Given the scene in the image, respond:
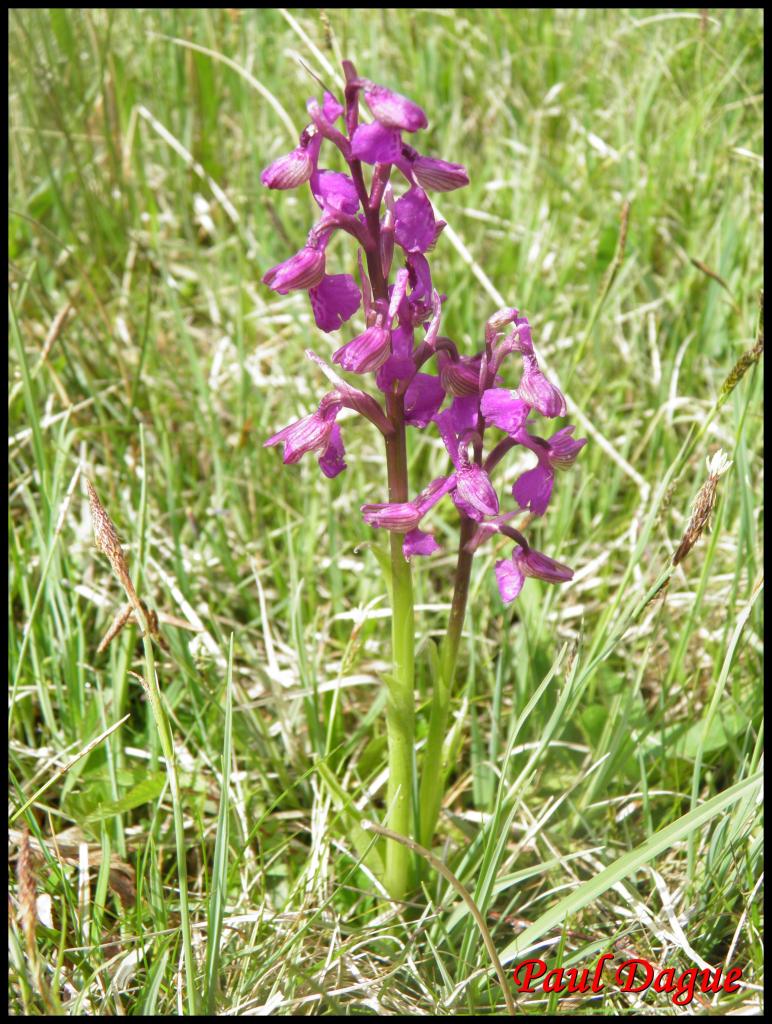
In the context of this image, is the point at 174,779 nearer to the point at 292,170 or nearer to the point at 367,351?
the point at 367,351

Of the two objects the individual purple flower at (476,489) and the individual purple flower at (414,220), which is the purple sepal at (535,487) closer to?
the individual purple flower at (476,489)

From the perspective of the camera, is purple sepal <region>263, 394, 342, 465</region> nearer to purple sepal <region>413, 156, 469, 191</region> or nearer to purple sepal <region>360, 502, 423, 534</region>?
purple sepal <region>360, 502, 423, 534</region>

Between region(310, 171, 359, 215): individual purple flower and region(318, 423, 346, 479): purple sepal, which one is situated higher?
region(310, 171, 359, 215): individual purple flower

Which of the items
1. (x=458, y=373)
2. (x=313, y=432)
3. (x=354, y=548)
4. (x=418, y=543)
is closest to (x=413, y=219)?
(x=458, y=373)

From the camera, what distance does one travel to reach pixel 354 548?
6.30ft

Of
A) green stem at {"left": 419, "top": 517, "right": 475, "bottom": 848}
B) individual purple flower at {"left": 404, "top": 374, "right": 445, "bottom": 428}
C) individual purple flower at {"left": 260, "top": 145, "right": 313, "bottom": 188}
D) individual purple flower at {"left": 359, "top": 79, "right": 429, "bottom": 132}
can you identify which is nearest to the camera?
individual purple flower at {"left": 359, "top": 79, "right": 429, "bottom": 132}

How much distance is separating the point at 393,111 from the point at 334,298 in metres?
0.29

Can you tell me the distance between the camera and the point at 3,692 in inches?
79.6

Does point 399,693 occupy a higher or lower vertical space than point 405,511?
lower

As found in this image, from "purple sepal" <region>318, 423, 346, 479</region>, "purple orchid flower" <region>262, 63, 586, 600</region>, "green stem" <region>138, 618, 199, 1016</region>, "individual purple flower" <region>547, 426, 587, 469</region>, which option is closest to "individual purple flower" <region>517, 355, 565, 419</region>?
"purple orchid flower" <region>262, 63, 586, 600</region>

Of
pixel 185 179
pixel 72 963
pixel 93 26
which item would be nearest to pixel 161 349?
pixel 185 179

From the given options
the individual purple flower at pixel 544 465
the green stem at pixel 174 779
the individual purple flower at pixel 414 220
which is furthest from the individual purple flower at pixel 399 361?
the green stem at pixel 174 779

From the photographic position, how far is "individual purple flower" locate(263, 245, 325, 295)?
1.36m

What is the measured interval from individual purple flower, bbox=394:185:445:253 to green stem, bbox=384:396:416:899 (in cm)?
23
